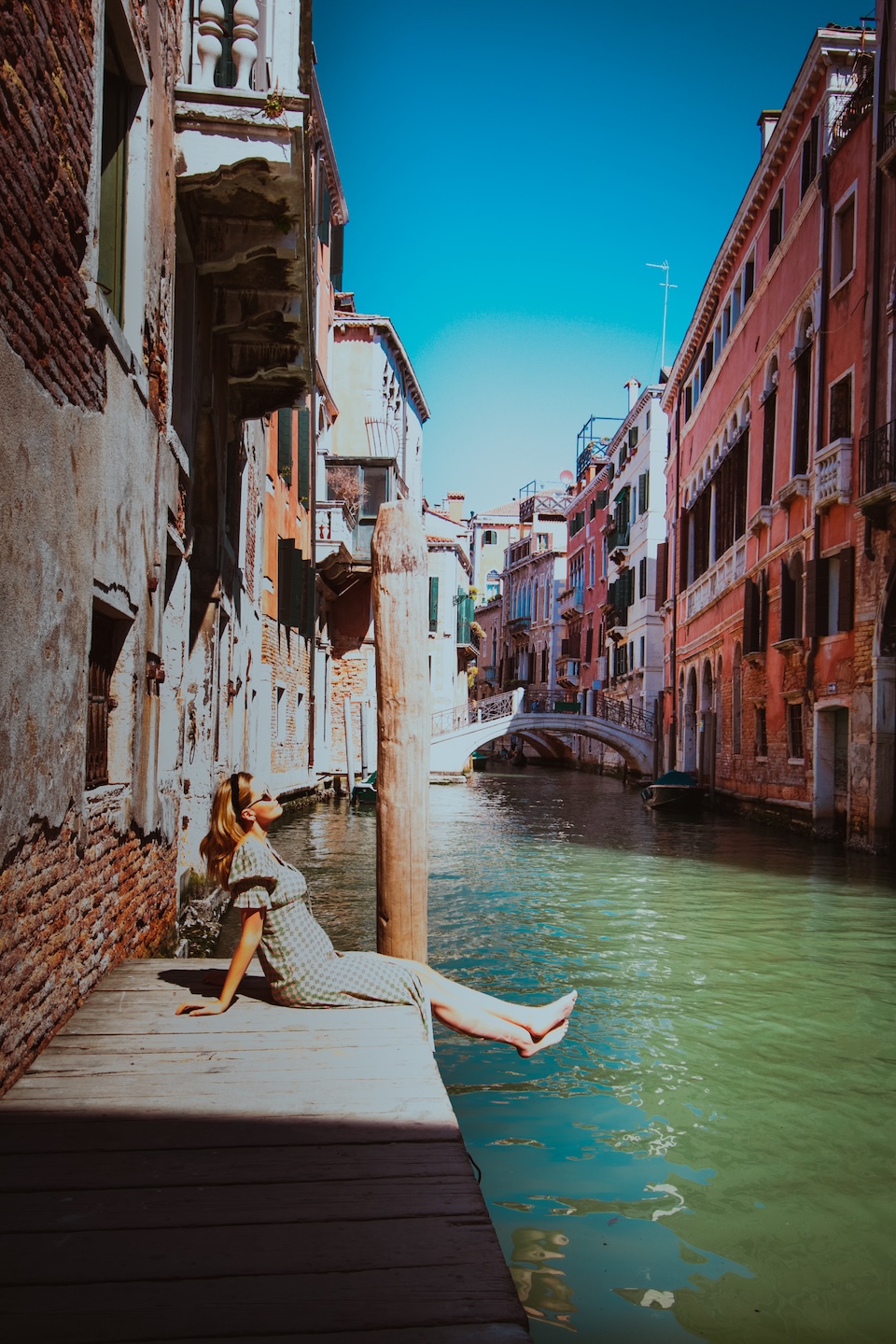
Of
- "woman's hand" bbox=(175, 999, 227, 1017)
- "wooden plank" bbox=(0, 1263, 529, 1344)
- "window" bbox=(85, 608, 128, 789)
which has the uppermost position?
"window" bbox=(85, 608, 128, 789)

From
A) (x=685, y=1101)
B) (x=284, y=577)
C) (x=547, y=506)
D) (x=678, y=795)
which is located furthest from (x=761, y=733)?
(x=547, y=506)

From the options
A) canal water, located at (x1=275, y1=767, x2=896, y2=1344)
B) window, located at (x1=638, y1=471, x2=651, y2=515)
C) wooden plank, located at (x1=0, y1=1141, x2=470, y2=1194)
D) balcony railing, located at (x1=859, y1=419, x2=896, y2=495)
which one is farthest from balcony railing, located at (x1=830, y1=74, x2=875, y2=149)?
window, located at (x1=638, y1=471, x2=651, y2=515)

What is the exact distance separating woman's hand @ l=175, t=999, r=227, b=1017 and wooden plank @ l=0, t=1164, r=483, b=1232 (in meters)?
1.32

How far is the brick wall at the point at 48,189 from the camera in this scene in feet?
9.41

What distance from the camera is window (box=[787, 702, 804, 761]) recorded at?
15617mm

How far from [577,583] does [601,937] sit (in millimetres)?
37685

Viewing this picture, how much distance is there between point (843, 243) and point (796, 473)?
113 inches

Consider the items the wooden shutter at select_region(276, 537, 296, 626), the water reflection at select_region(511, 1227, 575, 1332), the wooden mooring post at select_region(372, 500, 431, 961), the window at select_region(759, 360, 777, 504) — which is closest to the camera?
the water reflection at select_region(511, 1227, 575, 1332)

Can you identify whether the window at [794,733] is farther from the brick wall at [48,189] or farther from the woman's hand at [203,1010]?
the brick wall at [48,189]

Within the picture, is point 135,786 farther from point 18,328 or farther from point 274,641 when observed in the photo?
point 274,641

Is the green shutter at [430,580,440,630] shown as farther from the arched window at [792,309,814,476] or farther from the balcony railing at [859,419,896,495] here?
the balcony railing at [859,419,896,495]

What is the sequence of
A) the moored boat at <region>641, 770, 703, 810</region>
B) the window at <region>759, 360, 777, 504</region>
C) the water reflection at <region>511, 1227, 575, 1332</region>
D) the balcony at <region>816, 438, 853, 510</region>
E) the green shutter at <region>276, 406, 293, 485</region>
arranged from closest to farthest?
the water reflection at <region>511, 1227, 575, 1332</region> < the balcony at <region>816, 438, 853, 510</region> < the green shutter at <region>276, 406, 293, 485</region> < the window at <region>759, 360, 777, 504</region> < the moored boat at <region>641, 770, 703, 810</region>

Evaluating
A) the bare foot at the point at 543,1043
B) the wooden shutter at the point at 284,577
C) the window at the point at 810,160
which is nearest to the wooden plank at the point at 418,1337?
the bare foot at the point at 543,1043

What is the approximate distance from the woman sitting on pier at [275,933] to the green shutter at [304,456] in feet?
41.9
